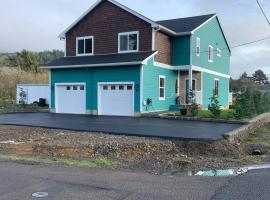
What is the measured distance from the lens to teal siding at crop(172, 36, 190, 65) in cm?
2681

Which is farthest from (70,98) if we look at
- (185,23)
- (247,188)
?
(247,188)

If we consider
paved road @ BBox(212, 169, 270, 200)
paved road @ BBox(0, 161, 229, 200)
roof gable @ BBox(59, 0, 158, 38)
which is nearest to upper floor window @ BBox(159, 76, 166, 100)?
roof gable @ BBox(59, 0, 158, 38)

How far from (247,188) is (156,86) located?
59.3 feet

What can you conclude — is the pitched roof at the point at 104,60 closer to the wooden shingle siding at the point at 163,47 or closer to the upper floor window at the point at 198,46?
the wooden shingle siding at the point at 163,47

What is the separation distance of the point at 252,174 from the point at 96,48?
20094 mm

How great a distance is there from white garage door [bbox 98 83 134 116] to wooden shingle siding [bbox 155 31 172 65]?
3.24m

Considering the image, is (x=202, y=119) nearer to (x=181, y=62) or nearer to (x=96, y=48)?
(x=181, y=62)

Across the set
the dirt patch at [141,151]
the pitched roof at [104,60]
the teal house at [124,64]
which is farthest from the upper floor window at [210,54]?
the dirt patch at [141,151]

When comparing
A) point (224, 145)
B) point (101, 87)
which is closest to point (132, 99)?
point (101, 87)

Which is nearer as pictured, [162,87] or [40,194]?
[40,194]

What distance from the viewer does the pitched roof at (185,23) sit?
27.7 metres

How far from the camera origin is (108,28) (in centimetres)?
2605

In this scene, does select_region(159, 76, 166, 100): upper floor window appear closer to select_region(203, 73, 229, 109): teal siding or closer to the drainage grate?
select_region(203, 73, 229, 109): teal siding

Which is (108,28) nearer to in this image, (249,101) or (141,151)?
(249,101)
